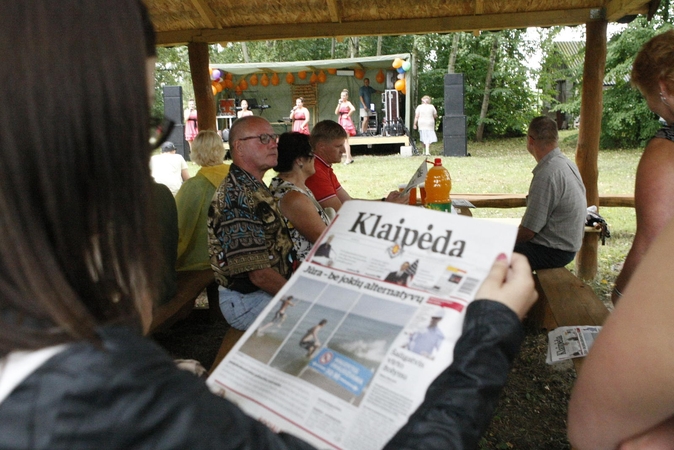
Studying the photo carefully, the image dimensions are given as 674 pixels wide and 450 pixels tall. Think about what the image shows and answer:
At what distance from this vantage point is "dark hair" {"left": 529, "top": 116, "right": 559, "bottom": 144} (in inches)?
151

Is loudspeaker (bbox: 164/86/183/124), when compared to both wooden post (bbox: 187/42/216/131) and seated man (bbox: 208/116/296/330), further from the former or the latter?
seated man (bbox: 208/116/296/330)

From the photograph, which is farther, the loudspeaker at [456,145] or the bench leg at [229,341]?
the loudspeaker at [456,145]

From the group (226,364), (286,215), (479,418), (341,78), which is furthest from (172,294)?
(341,78)

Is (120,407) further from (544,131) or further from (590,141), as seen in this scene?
(590,141)

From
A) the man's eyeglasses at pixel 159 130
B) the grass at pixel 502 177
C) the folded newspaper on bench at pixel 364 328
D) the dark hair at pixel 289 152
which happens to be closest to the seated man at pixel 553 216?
the grass at pixel 502 177

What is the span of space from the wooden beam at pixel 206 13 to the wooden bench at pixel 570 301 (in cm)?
357

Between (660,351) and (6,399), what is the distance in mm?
718

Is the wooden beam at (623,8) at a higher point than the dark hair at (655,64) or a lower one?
higher

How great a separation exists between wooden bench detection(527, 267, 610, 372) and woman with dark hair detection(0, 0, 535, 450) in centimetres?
177

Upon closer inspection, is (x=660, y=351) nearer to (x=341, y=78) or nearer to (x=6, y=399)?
(x=6, y=399)

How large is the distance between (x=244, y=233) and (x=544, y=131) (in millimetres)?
2500

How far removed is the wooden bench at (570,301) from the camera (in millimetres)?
2539

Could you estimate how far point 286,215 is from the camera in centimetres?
280

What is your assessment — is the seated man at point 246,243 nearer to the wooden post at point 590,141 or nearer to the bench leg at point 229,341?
the bench leg at point 229,341
